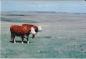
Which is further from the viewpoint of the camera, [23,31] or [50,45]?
[23,31]

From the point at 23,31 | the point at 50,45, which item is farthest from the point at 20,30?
the point at 50,45

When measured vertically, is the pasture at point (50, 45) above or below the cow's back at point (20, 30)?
below

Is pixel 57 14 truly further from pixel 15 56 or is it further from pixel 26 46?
pixel 15 56

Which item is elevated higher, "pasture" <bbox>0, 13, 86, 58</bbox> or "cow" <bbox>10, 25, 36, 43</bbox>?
"cow" <bbox>10, 25, 36, 43</bbox>

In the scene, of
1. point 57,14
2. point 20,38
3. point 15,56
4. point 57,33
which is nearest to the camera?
point 15,56

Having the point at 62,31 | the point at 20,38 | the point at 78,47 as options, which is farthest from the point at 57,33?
the point at 78,47

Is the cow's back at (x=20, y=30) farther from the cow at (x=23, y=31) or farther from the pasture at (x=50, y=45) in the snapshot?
the pasture at (x=50, y=45)

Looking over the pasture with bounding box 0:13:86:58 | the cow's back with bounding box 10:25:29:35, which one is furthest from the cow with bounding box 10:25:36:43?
the pasture with bounding box 0:13:86:58

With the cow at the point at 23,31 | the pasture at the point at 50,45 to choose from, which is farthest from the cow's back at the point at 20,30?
the pasture at the point at 50,45

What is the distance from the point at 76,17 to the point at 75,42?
7131mm

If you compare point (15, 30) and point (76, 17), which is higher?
point (15, 30)

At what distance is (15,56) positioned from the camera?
7.68 m

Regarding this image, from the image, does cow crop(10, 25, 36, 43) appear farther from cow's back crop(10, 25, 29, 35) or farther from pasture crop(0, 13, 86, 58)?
pasture crop(0, 13, 86, 58)

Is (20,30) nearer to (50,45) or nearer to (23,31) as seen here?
(23,31)
